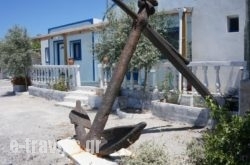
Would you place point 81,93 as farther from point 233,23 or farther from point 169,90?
point 233,23

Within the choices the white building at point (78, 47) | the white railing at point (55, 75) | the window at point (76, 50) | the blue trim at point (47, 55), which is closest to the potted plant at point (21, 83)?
the white railing at point (55, 75)

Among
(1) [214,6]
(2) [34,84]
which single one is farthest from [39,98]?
(1) [214,6]

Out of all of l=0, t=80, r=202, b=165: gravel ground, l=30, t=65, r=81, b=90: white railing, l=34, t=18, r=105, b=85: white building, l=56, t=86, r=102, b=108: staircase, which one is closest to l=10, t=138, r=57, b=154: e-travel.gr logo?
l=0, t=80, r=202, b=165: gravel ground

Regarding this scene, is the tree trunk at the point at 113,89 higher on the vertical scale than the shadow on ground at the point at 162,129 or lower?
higher

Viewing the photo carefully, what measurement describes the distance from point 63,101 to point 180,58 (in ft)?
27.1

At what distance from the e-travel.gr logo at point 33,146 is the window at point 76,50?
1187cm

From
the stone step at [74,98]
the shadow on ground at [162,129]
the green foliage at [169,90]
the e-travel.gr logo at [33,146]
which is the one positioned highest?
the green foliage at [169,90]

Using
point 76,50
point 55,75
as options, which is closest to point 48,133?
point 55,75

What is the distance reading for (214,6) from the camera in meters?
10.8

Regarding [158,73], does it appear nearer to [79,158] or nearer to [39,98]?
[79,158]

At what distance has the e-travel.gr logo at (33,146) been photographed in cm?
692

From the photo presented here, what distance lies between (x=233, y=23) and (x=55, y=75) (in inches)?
326

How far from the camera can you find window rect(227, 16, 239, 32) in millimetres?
10314

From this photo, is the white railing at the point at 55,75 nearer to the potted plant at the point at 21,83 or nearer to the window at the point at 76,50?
the potted plant at the point at 21,83
